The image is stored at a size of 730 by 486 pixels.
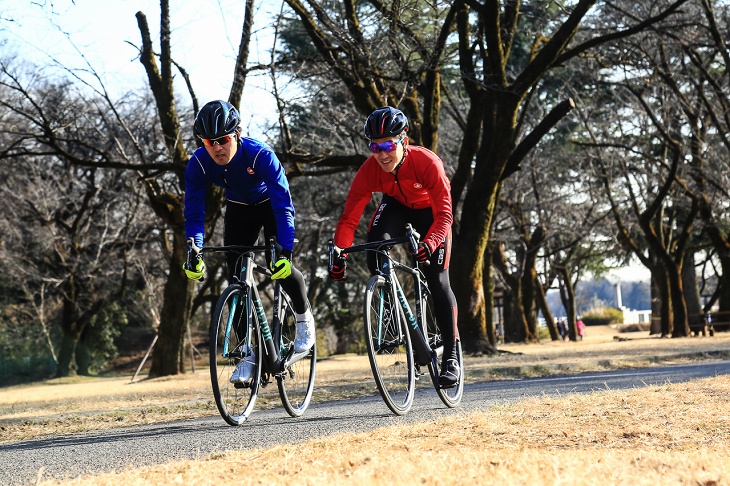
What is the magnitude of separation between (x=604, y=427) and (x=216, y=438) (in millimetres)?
2408

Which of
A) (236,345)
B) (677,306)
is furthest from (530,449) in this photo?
(677,306)

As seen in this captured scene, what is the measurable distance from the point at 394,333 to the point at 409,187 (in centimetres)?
108

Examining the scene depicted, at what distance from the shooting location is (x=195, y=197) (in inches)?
264

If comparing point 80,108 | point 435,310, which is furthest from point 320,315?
point 435,310

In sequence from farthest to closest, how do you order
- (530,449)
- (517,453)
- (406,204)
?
(406,204), (530,449), (517,453)

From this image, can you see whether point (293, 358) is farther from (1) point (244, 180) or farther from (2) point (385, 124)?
(2) point (385, 124)

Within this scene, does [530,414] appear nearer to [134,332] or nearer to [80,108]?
[80,108]

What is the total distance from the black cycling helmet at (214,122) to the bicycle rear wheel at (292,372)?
1.40m

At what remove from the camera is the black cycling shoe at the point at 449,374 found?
709 cm

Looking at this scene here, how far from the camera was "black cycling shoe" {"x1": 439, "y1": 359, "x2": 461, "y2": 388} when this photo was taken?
709 centimetres

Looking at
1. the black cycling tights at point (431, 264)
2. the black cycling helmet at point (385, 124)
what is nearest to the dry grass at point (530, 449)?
the black cycling tights at point (431, 264)

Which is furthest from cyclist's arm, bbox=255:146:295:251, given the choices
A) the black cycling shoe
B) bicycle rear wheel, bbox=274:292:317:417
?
the black cycling shoe

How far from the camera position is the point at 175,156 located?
1778 centimetres

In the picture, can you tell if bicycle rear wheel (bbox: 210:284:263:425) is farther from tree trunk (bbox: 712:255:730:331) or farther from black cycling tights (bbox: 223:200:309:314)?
tree trunk (bbox: 712:255:730:331)
